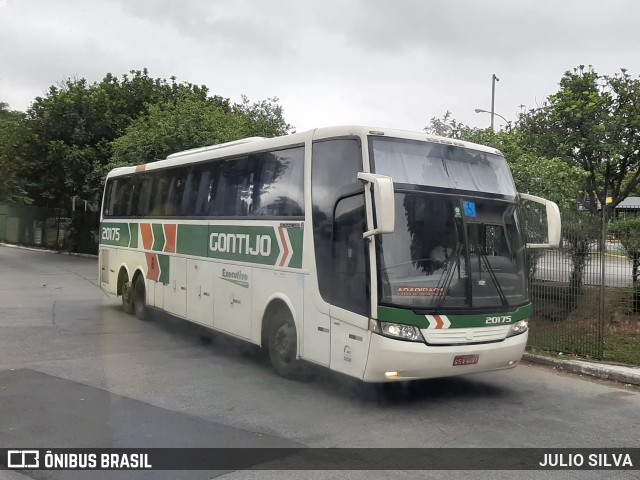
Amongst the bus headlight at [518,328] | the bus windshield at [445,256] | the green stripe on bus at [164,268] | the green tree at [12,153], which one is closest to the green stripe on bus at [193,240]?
the green stripe on bus at [164,268]

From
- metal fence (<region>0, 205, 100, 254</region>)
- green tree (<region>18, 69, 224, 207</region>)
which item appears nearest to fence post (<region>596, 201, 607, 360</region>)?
green tree (<region>18, 69, 224, 207</region>)

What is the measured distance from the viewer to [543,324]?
982 cm

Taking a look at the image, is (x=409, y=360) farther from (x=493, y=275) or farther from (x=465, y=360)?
(x=493, y=275)

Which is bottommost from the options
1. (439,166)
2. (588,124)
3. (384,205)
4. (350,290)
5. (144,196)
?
(350,290)

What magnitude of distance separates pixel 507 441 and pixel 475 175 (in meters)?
3.10

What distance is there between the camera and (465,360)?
645cm

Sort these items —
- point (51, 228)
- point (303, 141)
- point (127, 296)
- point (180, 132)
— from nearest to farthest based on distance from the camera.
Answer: point (303, 141) → point (127, 296) → point (180, 132) → point (51, 228)

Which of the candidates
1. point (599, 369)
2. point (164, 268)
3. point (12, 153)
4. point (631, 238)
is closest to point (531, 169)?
point (631, 238)

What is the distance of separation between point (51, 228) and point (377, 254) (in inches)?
1282

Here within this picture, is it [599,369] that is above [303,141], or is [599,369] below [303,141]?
below

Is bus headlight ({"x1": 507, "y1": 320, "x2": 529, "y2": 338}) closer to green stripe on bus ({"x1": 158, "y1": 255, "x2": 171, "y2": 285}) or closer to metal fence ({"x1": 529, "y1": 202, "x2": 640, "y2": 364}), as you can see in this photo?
metal fence ({"x1": 529, "y1": 202, "x2": 640, "y2": 364})

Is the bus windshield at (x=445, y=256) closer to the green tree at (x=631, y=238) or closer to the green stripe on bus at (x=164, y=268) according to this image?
the green tree at (x=631, y=238)

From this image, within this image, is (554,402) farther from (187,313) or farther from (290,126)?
(290,126)

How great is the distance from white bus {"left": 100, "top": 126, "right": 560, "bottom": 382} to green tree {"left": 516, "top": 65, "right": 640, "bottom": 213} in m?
9.50
